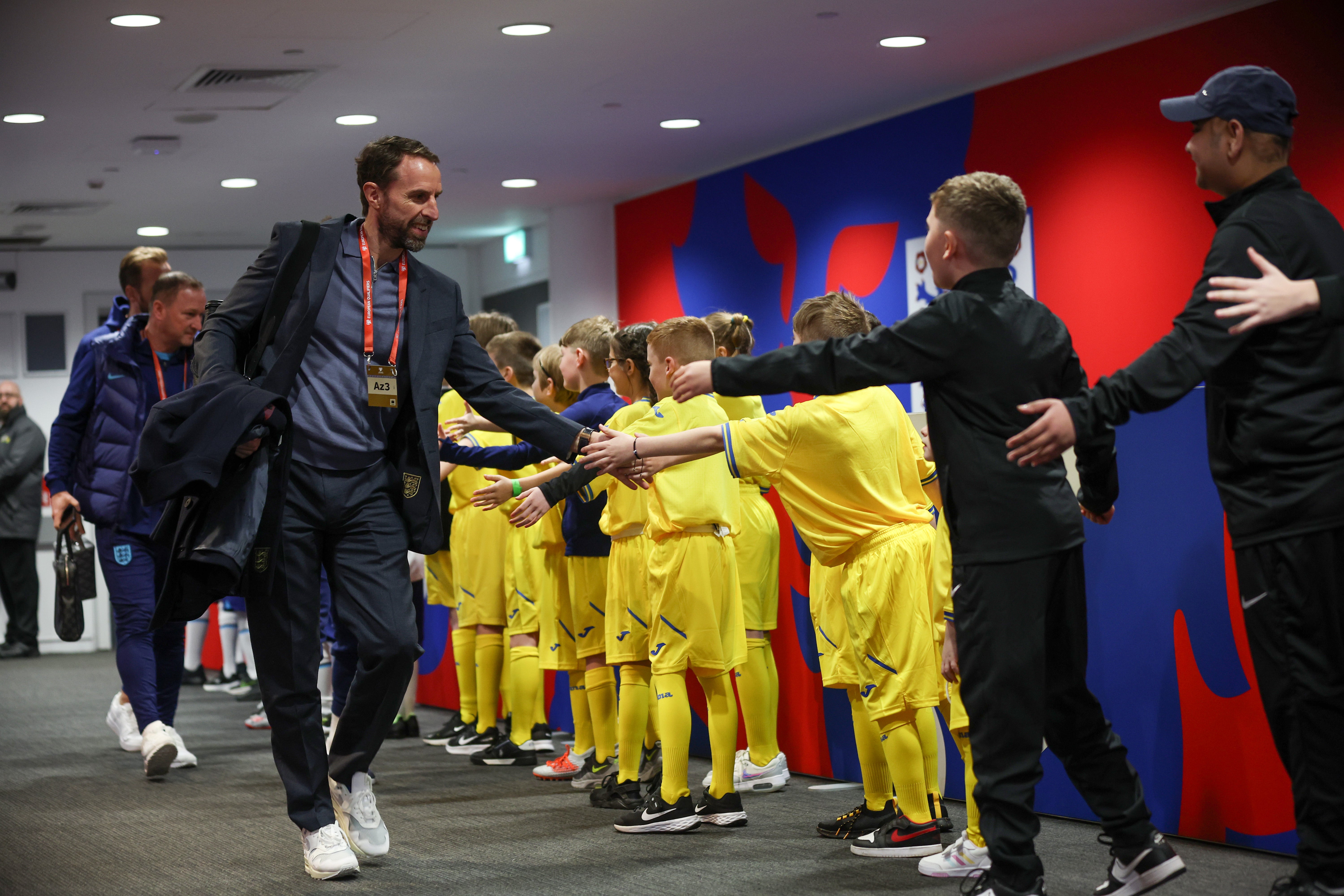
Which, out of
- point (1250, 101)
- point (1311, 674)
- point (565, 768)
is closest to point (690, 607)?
point (565, 768)

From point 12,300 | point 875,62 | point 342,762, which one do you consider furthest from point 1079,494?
point 12,300

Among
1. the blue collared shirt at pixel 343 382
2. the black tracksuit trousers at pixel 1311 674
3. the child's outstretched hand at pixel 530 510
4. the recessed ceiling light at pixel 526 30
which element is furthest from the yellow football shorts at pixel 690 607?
the recessed ceiling light at pixel 526 30

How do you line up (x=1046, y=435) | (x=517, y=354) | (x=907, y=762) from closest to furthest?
(x=1046, y=435), (x=907, y=762), (x=517, y=354)

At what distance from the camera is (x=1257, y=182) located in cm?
289

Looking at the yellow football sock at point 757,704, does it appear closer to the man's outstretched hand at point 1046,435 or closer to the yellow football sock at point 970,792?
the yellow football sock at point 970,792

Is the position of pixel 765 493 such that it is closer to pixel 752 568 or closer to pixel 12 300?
pixel 752 568

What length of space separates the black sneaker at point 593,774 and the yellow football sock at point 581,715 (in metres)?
0.15

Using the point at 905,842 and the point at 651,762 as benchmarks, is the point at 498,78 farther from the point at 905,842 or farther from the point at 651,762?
the point at 905,842

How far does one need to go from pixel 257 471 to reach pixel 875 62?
17.0ft

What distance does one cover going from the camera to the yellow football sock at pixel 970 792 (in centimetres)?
348

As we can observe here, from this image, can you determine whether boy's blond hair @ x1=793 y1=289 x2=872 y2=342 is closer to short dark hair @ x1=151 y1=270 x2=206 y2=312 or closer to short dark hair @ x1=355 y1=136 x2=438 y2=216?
short dark hair @ x1=355 y1=136 x2=438 y2=216

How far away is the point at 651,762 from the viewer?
15.5ft

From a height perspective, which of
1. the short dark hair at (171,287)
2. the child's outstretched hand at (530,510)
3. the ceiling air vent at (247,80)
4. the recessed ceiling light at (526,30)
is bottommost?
the child's outstretched hand at (530,510)

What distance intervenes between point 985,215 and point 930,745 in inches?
67.6
